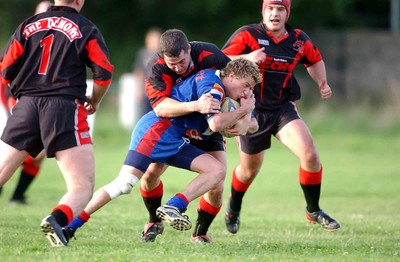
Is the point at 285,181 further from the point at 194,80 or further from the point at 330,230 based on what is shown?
the point at 194,80

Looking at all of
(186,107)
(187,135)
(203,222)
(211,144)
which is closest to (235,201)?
(203,222)

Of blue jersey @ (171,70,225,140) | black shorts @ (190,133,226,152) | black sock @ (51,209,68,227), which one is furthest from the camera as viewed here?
black shorts @ (190,133,226,152)

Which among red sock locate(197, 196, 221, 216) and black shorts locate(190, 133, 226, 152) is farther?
red sock locate(197, 196, 221, 216)

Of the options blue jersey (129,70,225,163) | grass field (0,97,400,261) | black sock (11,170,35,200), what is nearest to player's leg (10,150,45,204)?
black sock (11,170,35,200)

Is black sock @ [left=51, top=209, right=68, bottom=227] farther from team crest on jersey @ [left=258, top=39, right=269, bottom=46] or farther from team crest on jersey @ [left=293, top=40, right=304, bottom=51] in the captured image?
team crest on jersey @ [left=293, top=40, right=304, bottom=51]

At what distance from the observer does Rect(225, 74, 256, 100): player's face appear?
750 cm

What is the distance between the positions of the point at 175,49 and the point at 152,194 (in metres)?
1.57

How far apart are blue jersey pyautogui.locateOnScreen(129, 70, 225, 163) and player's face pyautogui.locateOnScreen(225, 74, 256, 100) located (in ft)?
0.38

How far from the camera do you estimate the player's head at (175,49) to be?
7.26 m

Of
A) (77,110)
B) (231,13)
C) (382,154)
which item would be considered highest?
(77,110)

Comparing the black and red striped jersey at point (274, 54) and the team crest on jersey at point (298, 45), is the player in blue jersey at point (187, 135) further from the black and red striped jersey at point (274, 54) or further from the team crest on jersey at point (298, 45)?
the team crest on jersey at point (298, 45)

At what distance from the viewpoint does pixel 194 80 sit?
7512 mm

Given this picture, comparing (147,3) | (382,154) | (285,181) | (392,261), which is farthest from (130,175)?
(147,3)

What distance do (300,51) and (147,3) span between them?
18754 mm
